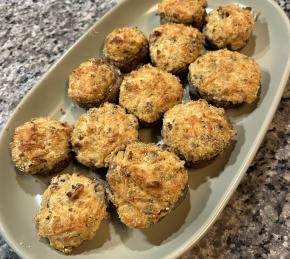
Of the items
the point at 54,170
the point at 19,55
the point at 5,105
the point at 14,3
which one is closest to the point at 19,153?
the point at 54,170

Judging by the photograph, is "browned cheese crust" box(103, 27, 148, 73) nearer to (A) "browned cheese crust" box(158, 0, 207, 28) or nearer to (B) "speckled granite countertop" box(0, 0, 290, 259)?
(A) "browned cheese crust" box(158, 0, 207, 28)

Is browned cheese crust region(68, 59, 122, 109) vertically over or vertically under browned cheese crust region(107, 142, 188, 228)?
over

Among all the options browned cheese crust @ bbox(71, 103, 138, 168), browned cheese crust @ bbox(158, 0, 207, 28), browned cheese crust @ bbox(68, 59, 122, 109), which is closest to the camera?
browned cheese crust @ bbox(71, 103, 138, 168)

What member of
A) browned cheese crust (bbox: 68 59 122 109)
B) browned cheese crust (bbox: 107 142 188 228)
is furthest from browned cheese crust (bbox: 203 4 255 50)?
browned cheese crust (bbox: 107 142 188 228)

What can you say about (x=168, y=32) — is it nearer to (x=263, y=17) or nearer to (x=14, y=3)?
(x=263, y=17)

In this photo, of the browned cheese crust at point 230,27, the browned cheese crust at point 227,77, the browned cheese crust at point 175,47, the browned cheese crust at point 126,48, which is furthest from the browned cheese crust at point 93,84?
the browned cheese crust at point 230,27

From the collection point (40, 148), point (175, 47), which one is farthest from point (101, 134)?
point (175, 47)
